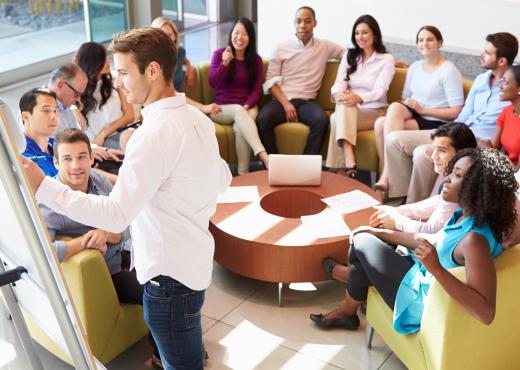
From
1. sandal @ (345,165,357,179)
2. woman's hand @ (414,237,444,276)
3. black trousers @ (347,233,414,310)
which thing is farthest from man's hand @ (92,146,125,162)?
woman's hand @ (414,237,444,276)

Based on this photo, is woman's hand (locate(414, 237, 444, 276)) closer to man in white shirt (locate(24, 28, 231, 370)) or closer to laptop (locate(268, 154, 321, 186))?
man in white shirt (locate(24, 28, 231, 370))

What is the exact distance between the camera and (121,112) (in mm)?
5023

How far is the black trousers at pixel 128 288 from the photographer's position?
3.26 meters

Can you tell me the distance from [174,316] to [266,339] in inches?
52.2

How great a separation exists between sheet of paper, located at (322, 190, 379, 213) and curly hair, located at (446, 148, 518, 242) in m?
1.44

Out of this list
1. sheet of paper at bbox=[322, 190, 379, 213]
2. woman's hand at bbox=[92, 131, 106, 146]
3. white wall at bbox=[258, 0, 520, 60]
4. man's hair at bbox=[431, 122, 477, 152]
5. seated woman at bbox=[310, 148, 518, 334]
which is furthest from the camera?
white wall at bbox=[258, 0, 520, 60]

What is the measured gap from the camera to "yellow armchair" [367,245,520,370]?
8.64 feet

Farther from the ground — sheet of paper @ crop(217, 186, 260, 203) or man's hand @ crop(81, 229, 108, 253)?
man's hand @ crop(81, 229, 108, 253)

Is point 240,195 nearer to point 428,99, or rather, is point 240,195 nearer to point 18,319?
point 428,99

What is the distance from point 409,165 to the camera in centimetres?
493

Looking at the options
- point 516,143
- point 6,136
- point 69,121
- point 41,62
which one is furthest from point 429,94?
point 41,62

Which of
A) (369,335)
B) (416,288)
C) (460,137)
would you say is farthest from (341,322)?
(460,137)

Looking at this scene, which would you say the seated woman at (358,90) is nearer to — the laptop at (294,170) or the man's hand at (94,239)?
the laptop at (294,170)

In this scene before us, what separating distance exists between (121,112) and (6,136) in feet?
11.3
